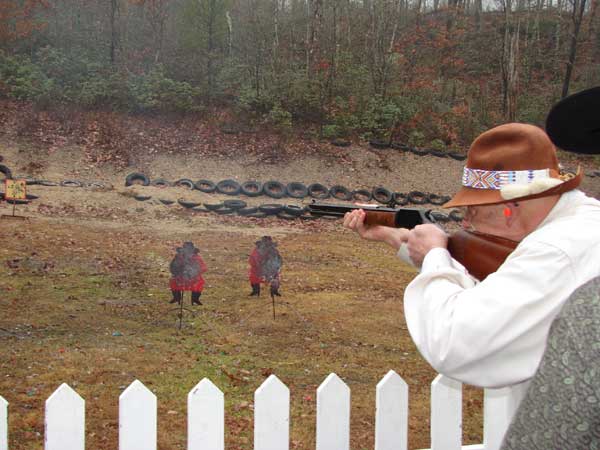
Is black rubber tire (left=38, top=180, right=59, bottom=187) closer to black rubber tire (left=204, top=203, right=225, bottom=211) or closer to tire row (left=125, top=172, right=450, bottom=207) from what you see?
tire row (left=125, top=172, right=450, bottom=207)

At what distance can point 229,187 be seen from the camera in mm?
6523

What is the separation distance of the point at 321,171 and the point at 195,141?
1.38 m

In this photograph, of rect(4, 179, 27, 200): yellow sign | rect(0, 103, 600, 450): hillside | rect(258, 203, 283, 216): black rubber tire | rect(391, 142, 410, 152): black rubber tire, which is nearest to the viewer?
rect(0, 103, 600, 450): hillside

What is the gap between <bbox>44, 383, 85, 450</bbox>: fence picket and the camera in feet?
6.02

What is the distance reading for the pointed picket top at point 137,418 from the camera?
72.9 inches

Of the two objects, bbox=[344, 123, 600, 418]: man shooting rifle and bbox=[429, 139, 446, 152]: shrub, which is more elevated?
bbox=[429, 139, 446, 152]: shrub

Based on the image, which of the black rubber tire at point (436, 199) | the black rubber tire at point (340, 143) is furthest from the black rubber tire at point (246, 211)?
the black rubber tire at point (436, 199)

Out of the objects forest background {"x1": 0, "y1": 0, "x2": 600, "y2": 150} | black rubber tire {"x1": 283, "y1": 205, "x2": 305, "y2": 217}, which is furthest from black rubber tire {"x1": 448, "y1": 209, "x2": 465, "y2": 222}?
black rubber tire {"x1": 283, "y1": 205, "x2": 305, "y2": 217}

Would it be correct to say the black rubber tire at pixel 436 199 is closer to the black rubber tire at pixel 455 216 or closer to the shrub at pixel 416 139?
the black rubber tire at pixel 455 216

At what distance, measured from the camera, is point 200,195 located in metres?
6.20

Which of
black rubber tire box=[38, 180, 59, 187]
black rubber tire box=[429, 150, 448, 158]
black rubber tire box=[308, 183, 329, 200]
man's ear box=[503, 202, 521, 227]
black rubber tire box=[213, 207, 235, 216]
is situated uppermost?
black rubber tire box=[429, 150, 448, 158]

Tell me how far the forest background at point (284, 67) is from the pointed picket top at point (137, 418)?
5189 millimetres

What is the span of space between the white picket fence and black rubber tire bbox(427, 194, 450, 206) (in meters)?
5.18

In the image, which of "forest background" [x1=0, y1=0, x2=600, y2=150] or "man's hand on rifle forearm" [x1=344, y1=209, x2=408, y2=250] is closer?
"man's hand on rifle forearm" [x1=344, y1=209, x2=408, y2=250]
